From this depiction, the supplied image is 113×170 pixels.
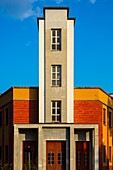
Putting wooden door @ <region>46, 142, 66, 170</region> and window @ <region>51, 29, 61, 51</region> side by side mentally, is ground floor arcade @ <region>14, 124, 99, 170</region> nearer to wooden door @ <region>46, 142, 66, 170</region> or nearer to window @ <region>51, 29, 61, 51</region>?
wooden door @ <region>46, 142, 66, 170</region>

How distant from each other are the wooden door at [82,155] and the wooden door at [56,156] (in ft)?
4.92

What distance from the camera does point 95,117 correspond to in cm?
4128

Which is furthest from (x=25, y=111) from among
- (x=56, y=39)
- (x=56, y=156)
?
(x=56, y=39)

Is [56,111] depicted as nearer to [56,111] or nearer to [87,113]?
[56,111]

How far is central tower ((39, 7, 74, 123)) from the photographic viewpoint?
1594 inches

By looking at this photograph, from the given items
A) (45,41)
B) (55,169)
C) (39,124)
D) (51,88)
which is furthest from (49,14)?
(55,169)

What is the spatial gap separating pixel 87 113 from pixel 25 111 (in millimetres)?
A: 5399

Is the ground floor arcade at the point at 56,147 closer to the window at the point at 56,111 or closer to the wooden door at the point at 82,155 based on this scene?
the wooden door at the point at 82,155

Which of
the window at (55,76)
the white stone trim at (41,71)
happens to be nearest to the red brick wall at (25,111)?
the white stone trim at (41,71)

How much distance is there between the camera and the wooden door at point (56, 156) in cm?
3994

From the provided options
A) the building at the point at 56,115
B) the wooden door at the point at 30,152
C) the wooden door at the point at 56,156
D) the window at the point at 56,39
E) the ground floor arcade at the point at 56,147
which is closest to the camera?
the ground floor arcade at the point at 56,147

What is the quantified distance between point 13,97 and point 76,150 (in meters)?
7.17

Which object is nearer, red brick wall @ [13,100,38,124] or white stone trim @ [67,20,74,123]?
white stone trim @ [67,20,74,123]

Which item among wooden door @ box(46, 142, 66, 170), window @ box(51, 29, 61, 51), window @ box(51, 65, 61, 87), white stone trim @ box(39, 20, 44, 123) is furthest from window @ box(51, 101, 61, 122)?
window @ box(51, 29, 61, 51)
